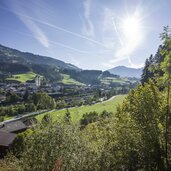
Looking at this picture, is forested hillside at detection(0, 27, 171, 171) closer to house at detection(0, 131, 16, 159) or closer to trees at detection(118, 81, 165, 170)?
trees at detection(118, 81, 165, 170)

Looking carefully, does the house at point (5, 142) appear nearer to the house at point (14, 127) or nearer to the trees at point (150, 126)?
the house at point (14, 127)

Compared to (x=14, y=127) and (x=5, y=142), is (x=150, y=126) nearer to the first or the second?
(x=5, y=142)

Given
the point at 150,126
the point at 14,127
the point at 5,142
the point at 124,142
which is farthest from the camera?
the point at 14,127

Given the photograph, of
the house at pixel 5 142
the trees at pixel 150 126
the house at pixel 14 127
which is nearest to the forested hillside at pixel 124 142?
the trees at pixel 150 126

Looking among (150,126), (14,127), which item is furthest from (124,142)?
(14,127)

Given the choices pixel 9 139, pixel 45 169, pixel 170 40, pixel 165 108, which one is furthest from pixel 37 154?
pixel 9 139

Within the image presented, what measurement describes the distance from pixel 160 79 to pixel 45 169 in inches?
337

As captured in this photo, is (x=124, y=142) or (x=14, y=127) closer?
(x=124, y=142)

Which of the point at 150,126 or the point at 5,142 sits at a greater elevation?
the point at 150,126

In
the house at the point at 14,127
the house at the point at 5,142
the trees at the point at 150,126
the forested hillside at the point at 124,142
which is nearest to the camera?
the forested hillside at the point at 124,142

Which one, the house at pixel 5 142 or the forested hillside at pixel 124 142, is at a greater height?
the forested hillside at pixel 124 142

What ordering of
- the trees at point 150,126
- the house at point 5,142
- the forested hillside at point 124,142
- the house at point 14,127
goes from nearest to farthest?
1. the forested hillside at point 124,142
2. the trees at point 150,126
3. the house at point 5,142
4. the house at point 14,127

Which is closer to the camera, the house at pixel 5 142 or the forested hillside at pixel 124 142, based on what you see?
the forested hillside at pixel 124 142

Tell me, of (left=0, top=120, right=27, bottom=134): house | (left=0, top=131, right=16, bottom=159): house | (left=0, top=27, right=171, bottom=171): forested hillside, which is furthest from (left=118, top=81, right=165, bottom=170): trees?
(left=0, top=120, right=27, bottom=134): house
